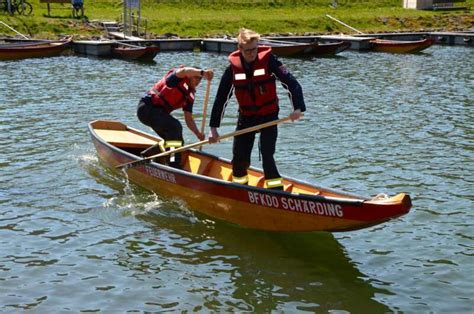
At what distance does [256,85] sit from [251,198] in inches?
64.6

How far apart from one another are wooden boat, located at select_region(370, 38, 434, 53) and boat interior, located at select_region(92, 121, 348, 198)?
24.3 m

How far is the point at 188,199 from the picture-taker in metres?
12.0

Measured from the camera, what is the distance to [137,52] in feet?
109

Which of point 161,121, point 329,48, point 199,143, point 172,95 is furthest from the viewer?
point 329,48

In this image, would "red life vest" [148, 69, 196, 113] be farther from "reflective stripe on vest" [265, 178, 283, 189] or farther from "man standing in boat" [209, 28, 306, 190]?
"reflective stripe on vest" [265, 178, 283, 189]

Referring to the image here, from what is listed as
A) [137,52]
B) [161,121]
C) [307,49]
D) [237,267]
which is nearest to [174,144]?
[161,121]

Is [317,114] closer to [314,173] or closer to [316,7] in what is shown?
[314,173]

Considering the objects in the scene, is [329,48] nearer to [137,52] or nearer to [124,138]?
[137,52]

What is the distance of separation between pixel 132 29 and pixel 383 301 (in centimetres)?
3429

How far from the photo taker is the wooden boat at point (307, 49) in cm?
3581

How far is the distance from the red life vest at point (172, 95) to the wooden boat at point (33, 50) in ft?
71.5

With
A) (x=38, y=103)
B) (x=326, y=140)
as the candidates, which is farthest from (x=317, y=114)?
(x=38, y=103)

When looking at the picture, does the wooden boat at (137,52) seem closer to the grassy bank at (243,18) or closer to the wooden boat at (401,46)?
the grassy bank at (243,18)

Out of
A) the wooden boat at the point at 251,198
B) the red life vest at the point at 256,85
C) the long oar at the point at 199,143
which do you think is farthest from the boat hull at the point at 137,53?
the red life vest at the point at 256,85
